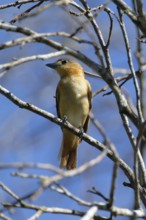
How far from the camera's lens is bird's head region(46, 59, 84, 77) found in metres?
5.84

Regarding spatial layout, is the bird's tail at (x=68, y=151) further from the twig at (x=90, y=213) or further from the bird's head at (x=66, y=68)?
the twig at (x=90, y=213)

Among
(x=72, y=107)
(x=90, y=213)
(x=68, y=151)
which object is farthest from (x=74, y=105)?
Result: (x=90, y=213)

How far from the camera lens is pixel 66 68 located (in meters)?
5.89

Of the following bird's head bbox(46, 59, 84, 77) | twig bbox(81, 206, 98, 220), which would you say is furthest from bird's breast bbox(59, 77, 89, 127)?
twig bbox(81, 206, 98, 220)

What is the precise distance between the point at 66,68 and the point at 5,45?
384cm

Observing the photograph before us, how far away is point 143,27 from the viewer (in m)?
2.48

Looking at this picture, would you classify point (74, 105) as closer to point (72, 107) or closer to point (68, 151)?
point (72, 107)

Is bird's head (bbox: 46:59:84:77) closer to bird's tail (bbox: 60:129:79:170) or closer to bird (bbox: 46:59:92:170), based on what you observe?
bird (bbox: 46:59:92:170)

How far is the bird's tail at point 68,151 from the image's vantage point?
5.14m

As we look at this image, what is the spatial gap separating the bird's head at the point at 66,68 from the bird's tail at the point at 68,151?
0.69 m

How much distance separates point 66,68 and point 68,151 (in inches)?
39.8

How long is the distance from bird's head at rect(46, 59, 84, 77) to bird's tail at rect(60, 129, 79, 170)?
0.69 metres

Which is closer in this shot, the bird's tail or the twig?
the twig

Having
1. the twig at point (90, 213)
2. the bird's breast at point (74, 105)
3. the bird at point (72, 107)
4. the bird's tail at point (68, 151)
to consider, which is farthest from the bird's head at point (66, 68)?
the twig at point (90, 213)
